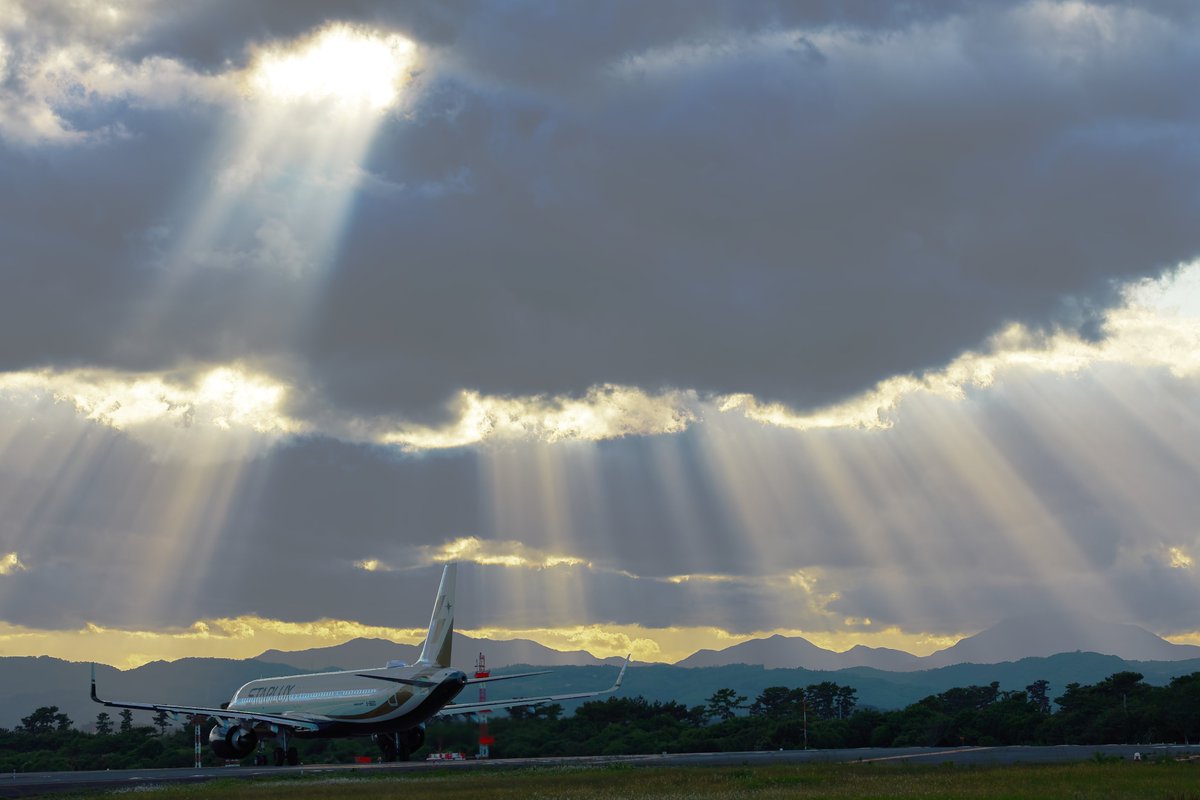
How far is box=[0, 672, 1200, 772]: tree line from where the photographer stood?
12244 centimetres

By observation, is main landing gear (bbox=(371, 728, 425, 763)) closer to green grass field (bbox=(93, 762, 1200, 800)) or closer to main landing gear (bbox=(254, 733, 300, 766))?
main landing gear (bbox=(254, 733, 300, 766))

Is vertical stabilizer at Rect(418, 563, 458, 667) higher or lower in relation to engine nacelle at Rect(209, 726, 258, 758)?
higher

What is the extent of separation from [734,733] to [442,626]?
61.6 meters

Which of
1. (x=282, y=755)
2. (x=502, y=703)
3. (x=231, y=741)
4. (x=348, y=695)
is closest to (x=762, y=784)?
(x=502, y=703)

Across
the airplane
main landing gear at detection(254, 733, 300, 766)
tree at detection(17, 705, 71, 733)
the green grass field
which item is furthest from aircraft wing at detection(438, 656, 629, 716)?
tree at detection(17, 705, 71, 733)

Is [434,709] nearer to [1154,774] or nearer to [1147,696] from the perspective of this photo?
[1154,774]

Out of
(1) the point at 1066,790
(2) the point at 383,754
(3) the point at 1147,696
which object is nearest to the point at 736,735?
(3) the point at 1147,696

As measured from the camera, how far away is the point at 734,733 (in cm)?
15350

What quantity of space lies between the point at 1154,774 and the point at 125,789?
48.9 m

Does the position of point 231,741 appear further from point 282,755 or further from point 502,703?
point 502,703

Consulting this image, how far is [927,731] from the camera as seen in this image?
5453 inches

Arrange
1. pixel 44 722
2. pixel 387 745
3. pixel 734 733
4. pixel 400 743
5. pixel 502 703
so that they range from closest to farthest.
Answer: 1. pixel 502 703
2. pixel 400 743
3. pixel 387 745
4. pixel 734 733
5. pixel 44 722

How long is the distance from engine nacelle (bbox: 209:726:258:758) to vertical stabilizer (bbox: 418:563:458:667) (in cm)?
1484

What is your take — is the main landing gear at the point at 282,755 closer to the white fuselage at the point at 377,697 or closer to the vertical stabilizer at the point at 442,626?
the white fuselage at the point at 377,697
